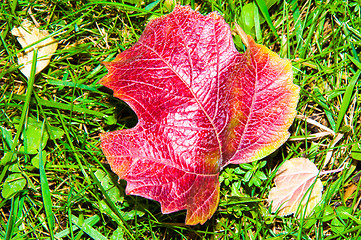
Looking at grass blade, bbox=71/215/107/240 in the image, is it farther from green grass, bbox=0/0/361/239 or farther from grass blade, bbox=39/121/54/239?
grass blade, bbox=39/121/54/239

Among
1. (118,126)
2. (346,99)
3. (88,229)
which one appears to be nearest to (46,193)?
(88,229)

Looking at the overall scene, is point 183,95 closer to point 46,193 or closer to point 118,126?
point 118,126

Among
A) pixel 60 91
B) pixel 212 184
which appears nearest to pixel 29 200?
A: pixel 60 91

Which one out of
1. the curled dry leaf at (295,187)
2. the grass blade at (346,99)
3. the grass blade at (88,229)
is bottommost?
the grass blade at (88,229)

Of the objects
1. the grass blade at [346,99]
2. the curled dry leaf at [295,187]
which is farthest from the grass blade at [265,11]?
the curled dry leaf at [295,187]

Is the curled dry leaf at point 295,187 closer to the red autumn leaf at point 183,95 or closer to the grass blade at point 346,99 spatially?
the grass blade at point 346,99

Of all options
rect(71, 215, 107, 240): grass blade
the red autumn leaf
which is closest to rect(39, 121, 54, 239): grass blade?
rect(71, 215, 107, 240): grass blade

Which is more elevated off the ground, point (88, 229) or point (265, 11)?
point (265, 11)
